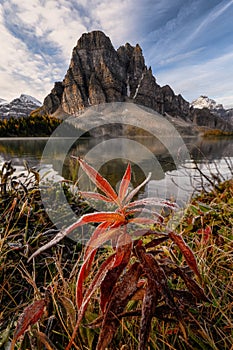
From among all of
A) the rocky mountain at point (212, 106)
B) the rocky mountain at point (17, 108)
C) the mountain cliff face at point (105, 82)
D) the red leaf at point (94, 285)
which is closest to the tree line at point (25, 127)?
the red leaf at point (94, 285)

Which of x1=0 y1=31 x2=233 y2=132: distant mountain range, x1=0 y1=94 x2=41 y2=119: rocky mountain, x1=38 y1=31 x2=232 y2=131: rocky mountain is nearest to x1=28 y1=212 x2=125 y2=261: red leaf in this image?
x1=0 y1=31 x2=233 y2=132: distant mountain range

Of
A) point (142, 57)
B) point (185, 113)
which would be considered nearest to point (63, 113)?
point (142, 57)

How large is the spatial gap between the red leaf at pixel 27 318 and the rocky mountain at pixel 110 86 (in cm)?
7528

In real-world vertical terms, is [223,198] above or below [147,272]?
below

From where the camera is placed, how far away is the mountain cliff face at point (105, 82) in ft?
245

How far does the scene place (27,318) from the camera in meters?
0.44

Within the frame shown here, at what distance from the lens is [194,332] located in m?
0.53

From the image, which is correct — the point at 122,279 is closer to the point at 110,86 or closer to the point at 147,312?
the point at 147,312

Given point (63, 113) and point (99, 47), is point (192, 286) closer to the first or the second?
point (63, 113)

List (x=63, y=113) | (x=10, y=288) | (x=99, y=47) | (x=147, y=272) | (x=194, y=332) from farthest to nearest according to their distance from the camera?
(x=99, y=47) → (x=63, y=113) → (x=10, y=288) → (x=194, y=332) → (x=147, y=272)

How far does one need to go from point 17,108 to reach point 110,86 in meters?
66.7

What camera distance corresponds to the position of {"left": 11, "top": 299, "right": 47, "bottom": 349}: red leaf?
414 millimetres

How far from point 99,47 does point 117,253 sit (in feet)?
324

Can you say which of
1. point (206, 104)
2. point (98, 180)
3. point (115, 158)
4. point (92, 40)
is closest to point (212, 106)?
point (206, 104)
